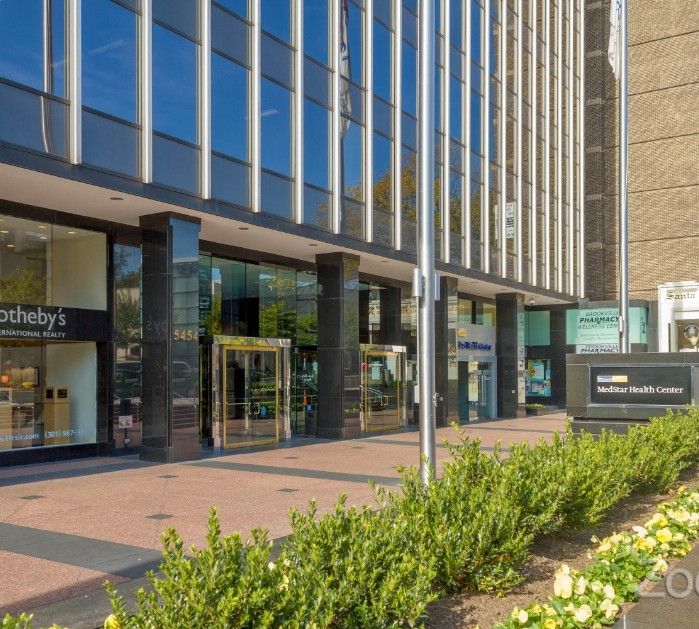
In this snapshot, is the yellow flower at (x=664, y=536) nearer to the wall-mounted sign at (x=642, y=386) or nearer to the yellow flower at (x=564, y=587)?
the yellow flower at (x=564, y=587)

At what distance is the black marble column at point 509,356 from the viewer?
112 ft

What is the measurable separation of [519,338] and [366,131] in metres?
14.7

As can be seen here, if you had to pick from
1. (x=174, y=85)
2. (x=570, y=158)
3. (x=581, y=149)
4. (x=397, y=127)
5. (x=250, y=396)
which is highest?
(x=581, y=149)

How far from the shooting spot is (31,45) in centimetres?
1379

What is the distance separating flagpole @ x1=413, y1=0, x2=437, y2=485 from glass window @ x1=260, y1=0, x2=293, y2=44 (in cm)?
828

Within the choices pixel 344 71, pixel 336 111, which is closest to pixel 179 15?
pixel 336 111

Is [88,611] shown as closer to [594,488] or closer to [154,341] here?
[594,488]

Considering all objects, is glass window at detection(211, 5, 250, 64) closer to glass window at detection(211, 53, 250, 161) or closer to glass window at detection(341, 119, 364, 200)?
glass window at detection(211, 53, 250, 161)

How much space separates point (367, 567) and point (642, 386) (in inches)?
432

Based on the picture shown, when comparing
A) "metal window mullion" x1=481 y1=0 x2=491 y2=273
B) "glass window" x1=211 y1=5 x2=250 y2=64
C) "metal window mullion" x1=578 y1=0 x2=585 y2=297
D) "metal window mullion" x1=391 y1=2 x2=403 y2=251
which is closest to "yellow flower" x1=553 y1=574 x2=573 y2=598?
"glass window" x1=211 y1=5 x2=250 y2=64

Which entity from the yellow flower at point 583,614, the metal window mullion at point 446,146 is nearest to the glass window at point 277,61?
the metal window mullion at point 446,146

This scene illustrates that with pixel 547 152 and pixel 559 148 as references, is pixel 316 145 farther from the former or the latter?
pixel 559 148

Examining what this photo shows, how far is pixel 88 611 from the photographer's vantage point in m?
6.17

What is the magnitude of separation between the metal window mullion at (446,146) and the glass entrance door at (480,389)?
8075 mm
